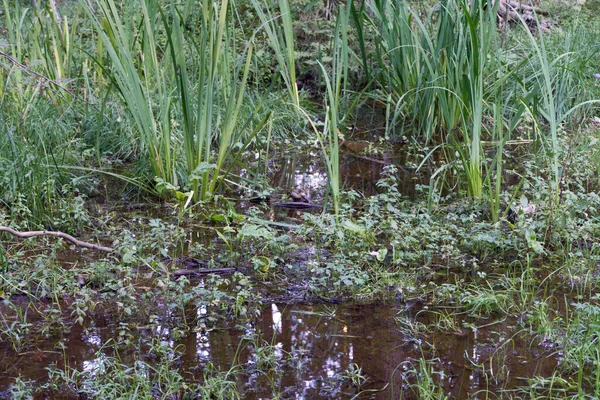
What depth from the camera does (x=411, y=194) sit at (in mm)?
3885

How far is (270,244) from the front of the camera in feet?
10.0

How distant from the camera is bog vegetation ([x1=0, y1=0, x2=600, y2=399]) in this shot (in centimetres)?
224

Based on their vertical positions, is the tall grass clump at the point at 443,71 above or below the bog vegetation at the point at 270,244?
above

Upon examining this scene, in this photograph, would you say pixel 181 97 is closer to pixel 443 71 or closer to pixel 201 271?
pixel 201 271

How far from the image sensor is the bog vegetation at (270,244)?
224cm

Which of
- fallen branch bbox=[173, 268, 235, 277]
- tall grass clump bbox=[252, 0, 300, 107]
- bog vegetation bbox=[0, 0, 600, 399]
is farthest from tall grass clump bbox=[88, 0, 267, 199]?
fallen branch bbox=[173, 268, 235, 277]

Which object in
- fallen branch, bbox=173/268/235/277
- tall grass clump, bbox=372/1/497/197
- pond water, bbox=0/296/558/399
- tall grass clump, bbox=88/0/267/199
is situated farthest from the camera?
tall grass clump, bbox=372/1/497/197

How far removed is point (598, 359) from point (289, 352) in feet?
3.19

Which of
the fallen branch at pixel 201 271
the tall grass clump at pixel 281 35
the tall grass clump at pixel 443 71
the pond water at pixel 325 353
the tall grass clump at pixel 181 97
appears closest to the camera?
the pond water at pixel 325 353

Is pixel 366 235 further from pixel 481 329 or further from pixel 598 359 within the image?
pixel 598 359

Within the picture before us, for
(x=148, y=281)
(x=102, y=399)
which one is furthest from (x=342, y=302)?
(x=102, y=399)

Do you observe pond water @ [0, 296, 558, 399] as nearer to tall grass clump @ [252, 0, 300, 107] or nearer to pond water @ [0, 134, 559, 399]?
pond water @ [0, 134, 559, 399]

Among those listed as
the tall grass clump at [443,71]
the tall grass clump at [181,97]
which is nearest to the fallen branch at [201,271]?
the tall grass clump at [181,97]

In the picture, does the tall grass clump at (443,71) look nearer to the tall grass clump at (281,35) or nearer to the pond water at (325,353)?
the tall grass clump at (281,35)
